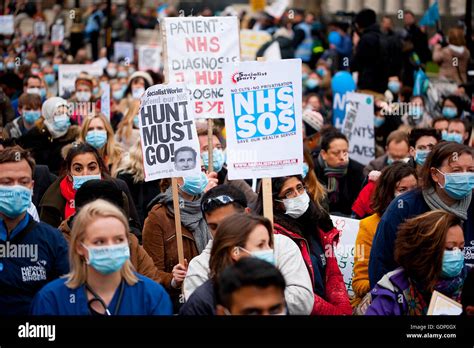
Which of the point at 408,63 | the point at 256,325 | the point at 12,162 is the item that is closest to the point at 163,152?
the point at 12,162

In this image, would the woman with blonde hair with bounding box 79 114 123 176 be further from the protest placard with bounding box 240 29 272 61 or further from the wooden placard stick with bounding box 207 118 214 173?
the protest placard with bounding box 240 29 272 61

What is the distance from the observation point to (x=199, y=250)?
9227 millimetres

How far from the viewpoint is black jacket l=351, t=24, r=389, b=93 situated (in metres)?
19.6

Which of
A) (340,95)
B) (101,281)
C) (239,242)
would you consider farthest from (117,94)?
(101,281)

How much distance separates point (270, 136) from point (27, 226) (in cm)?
175

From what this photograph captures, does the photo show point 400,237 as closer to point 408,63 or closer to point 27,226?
point 27,226

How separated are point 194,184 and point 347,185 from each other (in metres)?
3.26

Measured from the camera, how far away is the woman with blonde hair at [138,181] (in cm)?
1130

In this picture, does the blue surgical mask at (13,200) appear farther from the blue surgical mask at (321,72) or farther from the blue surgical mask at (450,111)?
the blue surgical mask at (321,72)

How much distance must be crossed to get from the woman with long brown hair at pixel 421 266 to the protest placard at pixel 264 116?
131 cm

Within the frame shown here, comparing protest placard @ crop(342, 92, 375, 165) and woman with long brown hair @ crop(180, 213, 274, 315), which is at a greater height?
woman with long brown hair @ crop(180, 213, 274, 315)

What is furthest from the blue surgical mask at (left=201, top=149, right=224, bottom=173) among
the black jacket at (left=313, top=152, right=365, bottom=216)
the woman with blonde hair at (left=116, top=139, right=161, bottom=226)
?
the black jacket at (left=313, top=152, right=365, bottom=216)

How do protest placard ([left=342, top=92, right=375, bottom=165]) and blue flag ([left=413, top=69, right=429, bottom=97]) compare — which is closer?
protest placard ([left=342, top=92, right=375, bottom=165])

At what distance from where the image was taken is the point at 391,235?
27.2 ft
